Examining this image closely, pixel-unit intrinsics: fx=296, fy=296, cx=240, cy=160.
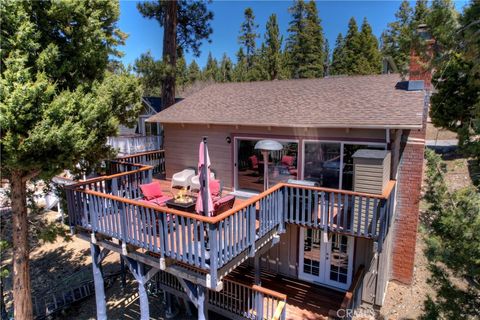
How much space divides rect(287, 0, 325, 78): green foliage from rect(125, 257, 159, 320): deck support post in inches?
1543

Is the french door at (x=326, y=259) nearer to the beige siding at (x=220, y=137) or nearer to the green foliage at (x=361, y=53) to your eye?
the beige siding at (x=220, y=137)

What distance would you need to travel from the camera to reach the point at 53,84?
24.6ft

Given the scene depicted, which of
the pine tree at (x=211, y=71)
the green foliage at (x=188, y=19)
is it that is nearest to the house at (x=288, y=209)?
the green foliage at (x=188, y=19)

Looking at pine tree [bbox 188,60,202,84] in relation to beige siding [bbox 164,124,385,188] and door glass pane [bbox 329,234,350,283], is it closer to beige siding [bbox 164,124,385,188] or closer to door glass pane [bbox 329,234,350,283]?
beige siding [bbox 164,124,385,188]

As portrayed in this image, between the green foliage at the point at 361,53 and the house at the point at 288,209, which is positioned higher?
the green foliage at the point at 361,53

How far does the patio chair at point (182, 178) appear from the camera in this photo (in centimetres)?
1170

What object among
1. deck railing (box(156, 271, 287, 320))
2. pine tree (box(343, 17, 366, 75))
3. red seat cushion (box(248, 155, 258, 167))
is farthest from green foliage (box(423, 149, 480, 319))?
pine tree (box(343, 17, 366, 75))

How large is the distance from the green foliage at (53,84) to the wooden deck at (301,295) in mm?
6687

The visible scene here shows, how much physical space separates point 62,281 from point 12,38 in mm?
10701

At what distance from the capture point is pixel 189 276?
6527 mm

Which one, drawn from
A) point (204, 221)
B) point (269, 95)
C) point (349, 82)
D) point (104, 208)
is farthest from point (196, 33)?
point (204, 221)

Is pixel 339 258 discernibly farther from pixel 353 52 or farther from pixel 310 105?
pixel 353 52

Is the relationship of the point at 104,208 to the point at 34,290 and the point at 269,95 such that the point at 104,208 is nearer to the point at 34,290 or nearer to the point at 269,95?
the point at 269,95

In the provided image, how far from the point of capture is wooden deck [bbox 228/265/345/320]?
8.54 meters
